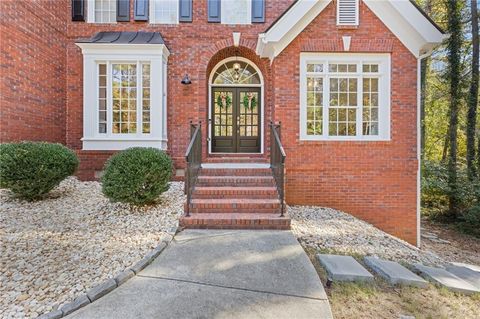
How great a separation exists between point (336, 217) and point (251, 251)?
2.87 metres

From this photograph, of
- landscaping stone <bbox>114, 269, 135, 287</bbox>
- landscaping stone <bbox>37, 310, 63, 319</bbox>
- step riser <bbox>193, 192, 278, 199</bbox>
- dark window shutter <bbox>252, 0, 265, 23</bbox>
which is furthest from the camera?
dark window shutter <bbox>252, 0, 265, 23</bbox>

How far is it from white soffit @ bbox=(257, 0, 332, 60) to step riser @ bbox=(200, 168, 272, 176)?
2.88m

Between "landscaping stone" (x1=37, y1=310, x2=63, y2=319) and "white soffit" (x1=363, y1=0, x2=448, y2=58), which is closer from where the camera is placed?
"landscaping stone" (x1=37, y1=310, x2=63, y2=319)

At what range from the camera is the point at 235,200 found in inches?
217

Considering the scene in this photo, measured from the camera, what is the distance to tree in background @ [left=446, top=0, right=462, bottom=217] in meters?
10.2

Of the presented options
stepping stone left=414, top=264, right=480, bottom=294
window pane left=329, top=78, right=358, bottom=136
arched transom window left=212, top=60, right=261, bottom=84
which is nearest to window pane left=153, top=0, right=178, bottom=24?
arched transom window left=212, top=60, right=261, bottom=84

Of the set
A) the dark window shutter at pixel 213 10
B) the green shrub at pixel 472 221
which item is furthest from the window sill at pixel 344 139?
the green shrub at pixel 472 221

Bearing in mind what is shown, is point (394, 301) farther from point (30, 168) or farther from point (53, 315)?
point (30, 168)

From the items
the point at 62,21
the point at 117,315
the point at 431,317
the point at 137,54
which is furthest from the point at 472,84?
the point at 62,21

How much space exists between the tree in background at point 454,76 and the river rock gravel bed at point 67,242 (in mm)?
10276

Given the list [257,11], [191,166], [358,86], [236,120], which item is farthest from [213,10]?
[191,166]

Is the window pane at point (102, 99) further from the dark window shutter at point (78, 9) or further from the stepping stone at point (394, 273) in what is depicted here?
the stepping stone at point (394, 273)

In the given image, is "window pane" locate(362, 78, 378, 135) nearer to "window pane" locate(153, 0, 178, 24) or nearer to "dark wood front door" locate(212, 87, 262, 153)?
"dark wood front door" locate(212, 87, 262, 153)

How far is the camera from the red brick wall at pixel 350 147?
677 cm
